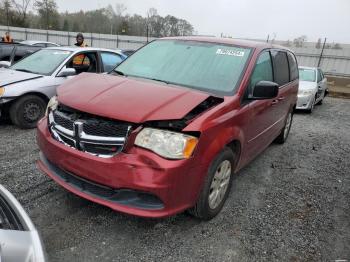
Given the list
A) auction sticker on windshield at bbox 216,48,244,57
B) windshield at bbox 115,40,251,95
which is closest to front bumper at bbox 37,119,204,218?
windshield at bbox 115,40,251,95

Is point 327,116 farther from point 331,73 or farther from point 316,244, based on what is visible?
point 331,73

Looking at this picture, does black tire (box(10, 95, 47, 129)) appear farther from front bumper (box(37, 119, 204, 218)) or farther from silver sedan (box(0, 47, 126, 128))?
front bumper (box(37, 119, 204, 218))

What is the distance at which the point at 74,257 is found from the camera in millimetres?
2770

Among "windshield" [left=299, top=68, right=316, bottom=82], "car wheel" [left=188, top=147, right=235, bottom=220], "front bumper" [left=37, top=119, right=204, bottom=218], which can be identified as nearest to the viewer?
"front bumper" [left=37, top=119, right=204, bottom=218]

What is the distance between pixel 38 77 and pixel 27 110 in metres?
0.65

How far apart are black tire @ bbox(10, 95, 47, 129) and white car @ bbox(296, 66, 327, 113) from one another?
7347 millimetres

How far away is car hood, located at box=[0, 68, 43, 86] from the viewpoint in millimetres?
5916

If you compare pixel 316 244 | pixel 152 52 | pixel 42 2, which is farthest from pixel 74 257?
pixel 42 2

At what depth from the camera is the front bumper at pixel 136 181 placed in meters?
2.71

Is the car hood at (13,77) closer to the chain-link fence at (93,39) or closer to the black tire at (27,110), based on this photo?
the black tire at (27,110)

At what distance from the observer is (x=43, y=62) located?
22.2ft

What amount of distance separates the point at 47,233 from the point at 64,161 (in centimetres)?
66

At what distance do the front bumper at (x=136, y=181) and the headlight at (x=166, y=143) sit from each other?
0.05 m

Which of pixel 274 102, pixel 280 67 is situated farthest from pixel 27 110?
pixel 280 67
